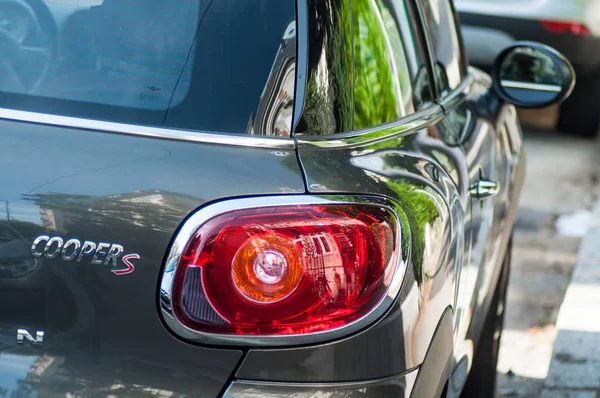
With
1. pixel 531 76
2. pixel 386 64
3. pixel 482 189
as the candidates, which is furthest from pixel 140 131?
pixel 531 76

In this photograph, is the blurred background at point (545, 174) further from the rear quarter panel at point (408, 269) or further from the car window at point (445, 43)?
the rear quarter panel at point (408, 269)

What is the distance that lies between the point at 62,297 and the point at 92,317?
6 centimetres

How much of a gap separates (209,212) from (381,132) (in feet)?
1.90

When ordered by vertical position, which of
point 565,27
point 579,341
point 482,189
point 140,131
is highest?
point 140,131

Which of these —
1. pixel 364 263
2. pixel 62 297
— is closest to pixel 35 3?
pixel 62 297

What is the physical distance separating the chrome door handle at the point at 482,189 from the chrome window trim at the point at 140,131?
97 centimetres

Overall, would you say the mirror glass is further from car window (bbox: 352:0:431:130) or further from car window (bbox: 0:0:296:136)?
car window (bbox: 0:0:296:136)

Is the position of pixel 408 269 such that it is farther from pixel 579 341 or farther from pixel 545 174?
pixel 545 174

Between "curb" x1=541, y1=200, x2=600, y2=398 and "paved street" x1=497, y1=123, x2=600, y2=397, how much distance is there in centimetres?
12

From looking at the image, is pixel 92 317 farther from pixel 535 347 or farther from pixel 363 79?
pixel 535 347

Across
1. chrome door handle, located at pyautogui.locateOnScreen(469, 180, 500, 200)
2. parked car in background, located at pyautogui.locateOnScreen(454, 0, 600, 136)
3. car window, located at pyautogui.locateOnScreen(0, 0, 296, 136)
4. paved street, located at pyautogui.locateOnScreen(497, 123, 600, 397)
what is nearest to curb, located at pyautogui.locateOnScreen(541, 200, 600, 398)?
paved street, located at pyautogui.locateOnScreen(497, 123, 600, 397)

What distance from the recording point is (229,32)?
1948 mm

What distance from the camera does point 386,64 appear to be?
2381 mm

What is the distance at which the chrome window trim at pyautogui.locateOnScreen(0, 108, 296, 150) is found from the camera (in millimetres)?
1798
